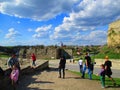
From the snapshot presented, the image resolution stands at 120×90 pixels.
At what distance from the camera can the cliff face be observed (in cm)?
5509

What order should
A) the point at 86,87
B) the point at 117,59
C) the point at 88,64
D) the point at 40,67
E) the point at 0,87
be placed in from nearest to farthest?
the point at 0,87
the point at 86,87
the point at 88,64
the point at 40,67
the point at 117,59

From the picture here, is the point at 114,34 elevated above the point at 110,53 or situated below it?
above

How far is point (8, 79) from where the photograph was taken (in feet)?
51.5

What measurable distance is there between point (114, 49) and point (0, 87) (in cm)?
3852

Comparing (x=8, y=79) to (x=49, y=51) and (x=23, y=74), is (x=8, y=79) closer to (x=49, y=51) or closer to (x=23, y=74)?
(x=23, y=74)

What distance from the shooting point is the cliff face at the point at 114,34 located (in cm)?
5509

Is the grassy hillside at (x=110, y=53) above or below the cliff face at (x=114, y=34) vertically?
below

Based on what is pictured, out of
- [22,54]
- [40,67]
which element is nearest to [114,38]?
[22,54]

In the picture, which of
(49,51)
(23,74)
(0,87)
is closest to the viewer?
(0,87)

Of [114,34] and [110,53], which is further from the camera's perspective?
[114,34]

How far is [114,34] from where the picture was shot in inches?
2227

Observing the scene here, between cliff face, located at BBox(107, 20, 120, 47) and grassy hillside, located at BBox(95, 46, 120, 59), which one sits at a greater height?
cliff face, located at BBox(107, 20, 120, 47)

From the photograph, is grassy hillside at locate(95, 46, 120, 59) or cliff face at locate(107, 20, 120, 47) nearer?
grassy hillside at locate(95, 46, 120, 59)

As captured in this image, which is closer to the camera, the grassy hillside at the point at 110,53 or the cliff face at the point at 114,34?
the grassy hillside at the point at 110,53
